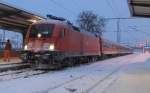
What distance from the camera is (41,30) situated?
24.5 m

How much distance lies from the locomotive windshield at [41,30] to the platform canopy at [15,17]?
1.88 metres

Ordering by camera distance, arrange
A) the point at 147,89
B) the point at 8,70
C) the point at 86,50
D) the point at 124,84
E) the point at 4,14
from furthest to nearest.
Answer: the point at 86,50 → the point at 4,14 → the point at 8,70 → the point at 124,84 → the point at 147,89

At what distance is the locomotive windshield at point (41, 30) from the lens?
80.0 feet

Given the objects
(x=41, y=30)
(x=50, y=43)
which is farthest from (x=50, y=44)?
(x=41, y=30)

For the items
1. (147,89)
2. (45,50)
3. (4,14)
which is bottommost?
(147,89)

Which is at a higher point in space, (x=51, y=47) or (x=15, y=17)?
(x=15, y=17)

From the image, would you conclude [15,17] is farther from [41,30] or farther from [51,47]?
[51,47]

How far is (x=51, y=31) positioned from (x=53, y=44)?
3.33 feet

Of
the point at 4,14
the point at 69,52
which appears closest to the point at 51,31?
the point at 69,52

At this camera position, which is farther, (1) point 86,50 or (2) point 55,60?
(1) point 86,50

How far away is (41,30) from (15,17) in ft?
17.5

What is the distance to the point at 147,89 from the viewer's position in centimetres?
1412

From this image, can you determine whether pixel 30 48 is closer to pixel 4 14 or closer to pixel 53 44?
pixel 53 44

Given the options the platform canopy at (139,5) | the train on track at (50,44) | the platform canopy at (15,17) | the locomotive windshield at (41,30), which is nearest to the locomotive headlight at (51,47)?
the train on track at (50,44)
